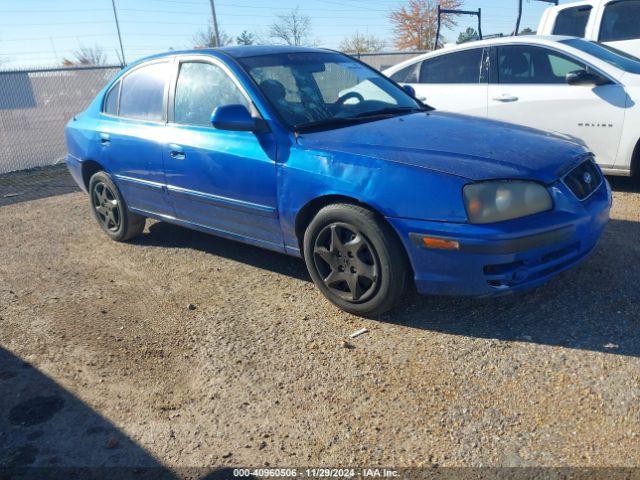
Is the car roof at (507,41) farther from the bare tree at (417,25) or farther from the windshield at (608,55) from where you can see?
the bare tree at (417,25)

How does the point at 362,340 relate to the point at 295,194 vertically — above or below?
below

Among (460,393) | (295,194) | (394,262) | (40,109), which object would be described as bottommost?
(40,109)

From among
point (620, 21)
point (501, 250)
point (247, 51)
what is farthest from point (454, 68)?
point (501, 250)

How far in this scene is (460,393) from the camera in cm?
267

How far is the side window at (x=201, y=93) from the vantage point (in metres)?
4.02

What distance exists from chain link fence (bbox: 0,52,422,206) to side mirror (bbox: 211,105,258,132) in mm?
6011

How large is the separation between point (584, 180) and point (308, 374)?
1.98m

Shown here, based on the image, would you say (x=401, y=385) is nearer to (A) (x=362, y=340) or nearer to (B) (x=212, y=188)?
(A) (x=362, y=340)

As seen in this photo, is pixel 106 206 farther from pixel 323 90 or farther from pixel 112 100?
pixel 323 90

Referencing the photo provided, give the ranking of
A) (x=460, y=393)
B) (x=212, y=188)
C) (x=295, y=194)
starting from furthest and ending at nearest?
1. (x=212, y=188)
2. (x=295, y=194)
3. (x=460, y=393)

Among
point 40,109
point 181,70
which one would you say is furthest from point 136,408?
point 40,109

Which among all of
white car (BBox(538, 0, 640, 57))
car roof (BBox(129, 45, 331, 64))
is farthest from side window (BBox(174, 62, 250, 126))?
white car (BBox(538, 0, 640, 57))

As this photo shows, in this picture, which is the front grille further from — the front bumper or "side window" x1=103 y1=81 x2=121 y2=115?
"side window" x1=103 y1=81 x2=121 y2=115

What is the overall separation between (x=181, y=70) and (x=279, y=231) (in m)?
1.65
